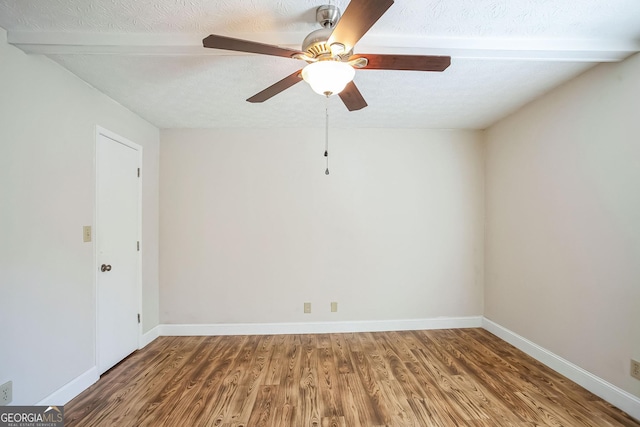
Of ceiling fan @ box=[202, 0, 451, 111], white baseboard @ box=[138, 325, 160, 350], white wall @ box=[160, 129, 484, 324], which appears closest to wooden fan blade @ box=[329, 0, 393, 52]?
ceiling fan @ box=[202, 0, 451, 111]

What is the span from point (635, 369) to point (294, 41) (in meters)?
3.10

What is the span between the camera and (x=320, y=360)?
269 centimetres

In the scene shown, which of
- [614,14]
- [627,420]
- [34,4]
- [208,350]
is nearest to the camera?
[34,4]

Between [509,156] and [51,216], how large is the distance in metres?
4.12

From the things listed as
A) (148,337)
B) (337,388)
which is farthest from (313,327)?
(148,337)

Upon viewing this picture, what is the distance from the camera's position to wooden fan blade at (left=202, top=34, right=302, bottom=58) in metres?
1.25

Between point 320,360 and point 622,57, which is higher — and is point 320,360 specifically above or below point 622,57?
below

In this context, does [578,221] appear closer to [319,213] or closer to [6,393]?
[319,213]

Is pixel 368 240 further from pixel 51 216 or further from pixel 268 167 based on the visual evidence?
pixel 51 216

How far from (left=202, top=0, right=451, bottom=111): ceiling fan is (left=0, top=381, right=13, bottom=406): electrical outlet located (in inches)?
89.3

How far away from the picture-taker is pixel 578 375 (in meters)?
2.28

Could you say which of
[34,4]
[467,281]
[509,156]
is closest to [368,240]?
[467,281]

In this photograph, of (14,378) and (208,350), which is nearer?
(14,378)

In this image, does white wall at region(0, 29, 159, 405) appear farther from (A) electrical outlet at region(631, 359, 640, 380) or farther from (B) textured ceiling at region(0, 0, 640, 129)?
(A) electrical outlet at region(631, 359, 640, 380)
